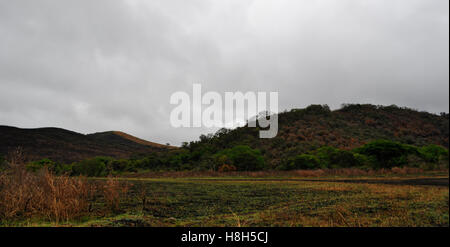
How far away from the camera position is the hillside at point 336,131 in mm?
58125

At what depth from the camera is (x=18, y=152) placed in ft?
30.6

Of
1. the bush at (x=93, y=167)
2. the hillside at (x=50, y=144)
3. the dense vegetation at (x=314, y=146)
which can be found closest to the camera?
the hillside at (x=50, y=144)

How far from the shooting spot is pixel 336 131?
6525 cm

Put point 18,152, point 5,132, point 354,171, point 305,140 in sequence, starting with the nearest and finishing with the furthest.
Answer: point 18,152 → point 5,132 → point 354,171 → point 305,140

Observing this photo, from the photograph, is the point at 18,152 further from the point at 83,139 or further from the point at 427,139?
the point at 427,139

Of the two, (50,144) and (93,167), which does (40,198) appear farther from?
(93,167)

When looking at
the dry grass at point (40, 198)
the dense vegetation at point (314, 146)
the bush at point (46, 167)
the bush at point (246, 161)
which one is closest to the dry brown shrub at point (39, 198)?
the dry grass at point (40, 198)

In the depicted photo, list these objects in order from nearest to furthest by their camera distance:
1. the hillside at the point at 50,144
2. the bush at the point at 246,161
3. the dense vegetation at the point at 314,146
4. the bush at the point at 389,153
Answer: the hillside at the point at 50,144
the bush at the point at 389,153
the dense vegetation at the point at 314,146
the bush at the point at 246,161

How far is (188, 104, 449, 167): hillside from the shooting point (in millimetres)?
58125

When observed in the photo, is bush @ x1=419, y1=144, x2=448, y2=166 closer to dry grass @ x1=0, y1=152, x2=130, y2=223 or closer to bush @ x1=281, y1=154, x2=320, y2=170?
bush @ x1=281, y1=154, x2=320, y2=170

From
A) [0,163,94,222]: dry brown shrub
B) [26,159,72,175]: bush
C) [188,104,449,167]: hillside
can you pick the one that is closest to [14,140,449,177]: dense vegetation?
[188,104,449,167]: hillside

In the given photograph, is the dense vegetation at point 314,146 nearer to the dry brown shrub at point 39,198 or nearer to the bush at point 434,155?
the bush at point 434,155
